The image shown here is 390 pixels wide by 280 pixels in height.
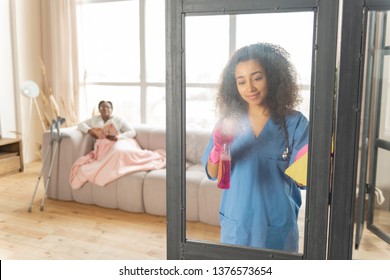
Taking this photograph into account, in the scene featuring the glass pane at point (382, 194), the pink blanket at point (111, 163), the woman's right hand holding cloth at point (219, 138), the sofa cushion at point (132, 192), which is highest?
the woman's right hand holding cloth at point (219, 138)

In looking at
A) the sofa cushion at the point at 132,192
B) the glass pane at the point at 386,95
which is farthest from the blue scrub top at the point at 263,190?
the sofa cushion at the point at 132,192

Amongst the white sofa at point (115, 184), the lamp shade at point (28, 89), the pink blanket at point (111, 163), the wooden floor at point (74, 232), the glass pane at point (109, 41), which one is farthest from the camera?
the glass pane at point (109, 41)

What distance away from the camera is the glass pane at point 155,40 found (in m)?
4.88

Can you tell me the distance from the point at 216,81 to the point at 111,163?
2.31 m

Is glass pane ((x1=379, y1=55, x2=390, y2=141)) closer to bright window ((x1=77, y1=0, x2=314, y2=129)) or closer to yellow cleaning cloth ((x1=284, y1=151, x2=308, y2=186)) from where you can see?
yellow cleaning cloth ((x1=284, y1=151, x2=308, y2=186))

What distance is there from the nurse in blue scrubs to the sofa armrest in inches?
97.9

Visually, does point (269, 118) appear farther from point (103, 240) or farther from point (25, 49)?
point (25, 49)

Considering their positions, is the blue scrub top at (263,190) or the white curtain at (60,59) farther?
the white curtain at (60,59)

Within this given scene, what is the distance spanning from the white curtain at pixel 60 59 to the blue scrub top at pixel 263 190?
153 inches

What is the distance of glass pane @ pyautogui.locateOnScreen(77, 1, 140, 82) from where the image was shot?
504cm

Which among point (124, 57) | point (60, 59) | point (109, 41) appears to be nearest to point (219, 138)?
point (124, 57)

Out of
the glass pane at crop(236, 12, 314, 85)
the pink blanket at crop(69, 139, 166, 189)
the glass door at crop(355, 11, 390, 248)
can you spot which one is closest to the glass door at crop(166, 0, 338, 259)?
the glass pane at crop(236, 12, 314, 85)

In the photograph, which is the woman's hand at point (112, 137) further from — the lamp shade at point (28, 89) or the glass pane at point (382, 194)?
the glass pane at point (382, 194)

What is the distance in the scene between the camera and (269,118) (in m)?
1.46
